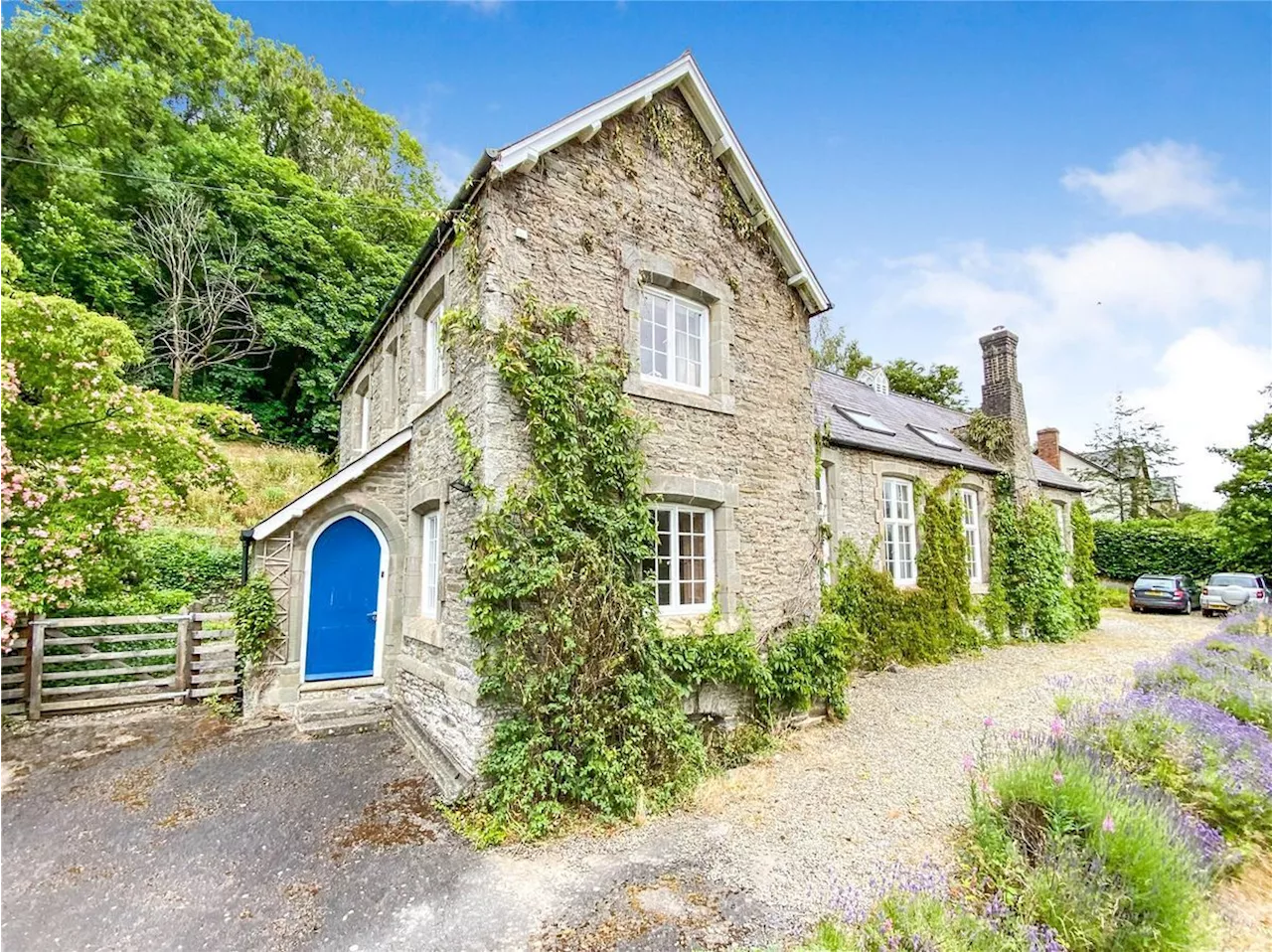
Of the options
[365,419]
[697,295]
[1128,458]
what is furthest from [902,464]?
[1128,458]

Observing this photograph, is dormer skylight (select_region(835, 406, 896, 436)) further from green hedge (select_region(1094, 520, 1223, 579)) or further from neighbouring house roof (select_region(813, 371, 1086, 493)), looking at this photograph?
green hedge (select_region(1094, 520, 1223, 579))

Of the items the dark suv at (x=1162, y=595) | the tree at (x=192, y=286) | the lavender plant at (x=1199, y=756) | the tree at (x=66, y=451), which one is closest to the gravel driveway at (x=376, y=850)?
the lavender plant at (x=1199, y=756)

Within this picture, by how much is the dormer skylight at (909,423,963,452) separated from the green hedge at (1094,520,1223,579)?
53.0 ft

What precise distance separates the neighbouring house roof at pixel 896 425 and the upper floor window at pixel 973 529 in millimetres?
798

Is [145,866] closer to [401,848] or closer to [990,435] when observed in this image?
[401,848]

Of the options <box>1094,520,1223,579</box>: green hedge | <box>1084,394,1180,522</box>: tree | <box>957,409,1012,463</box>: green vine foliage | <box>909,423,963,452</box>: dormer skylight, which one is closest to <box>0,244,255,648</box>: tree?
<box>909,423,963,452</box>: dormer skylight

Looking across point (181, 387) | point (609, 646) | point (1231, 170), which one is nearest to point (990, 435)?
point (1231, 170)

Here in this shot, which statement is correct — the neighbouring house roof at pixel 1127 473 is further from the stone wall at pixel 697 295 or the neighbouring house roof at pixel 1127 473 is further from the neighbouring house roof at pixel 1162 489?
the stone wall at pixel 697 295

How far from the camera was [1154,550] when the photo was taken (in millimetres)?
24875

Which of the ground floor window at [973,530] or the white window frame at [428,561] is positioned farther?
the ground floor window at [973,530]

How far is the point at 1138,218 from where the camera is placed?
477 inches

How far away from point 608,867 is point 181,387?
24.4m

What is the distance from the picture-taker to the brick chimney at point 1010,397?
15.9m

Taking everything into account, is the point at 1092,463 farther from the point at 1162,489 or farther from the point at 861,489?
the point at 861,489
